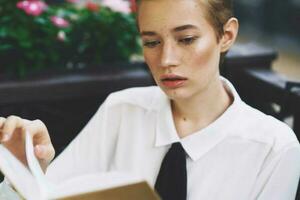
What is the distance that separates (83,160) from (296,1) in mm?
8845

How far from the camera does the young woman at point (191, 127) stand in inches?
64.0

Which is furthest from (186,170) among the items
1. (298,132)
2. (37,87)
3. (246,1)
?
(246,1)

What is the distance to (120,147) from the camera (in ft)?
6.54

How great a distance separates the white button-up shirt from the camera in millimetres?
1663

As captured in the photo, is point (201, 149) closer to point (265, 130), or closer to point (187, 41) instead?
point (265, 130)

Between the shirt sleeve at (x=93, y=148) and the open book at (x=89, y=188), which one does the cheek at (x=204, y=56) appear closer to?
the shirt sleeve at (x=93, y=148)

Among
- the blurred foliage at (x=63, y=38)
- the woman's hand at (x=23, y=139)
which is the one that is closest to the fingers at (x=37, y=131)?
the woman's hand at (x=23, y=139)

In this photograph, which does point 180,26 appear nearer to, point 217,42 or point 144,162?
point 217,42

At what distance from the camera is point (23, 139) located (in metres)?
1.59

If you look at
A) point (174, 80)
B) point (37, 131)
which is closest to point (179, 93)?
point (174, 80)

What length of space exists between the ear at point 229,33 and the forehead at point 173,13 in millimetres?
144

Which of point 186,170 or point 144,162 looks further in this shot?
point 144,162

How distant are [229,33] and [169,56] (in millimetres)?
290

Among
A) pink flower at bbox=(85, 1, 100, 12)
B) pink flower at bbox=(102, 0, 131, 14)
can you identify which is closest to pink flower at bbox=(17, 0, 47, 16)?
pink flower at bbox=(85, 1, 100, 12)
